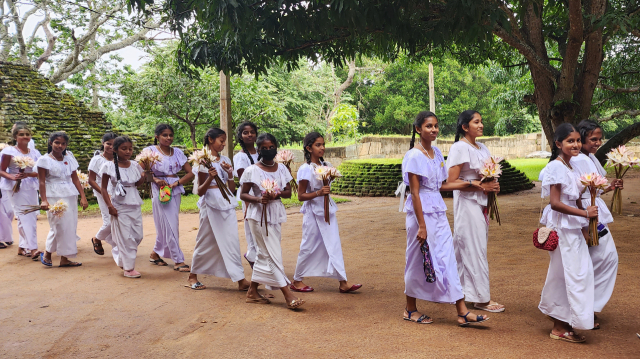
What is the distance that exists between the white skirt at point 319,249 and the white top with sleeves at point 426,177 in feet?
4.42

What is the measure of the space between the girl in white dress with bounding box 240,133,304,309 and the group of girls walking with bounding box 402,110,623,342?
1.30m

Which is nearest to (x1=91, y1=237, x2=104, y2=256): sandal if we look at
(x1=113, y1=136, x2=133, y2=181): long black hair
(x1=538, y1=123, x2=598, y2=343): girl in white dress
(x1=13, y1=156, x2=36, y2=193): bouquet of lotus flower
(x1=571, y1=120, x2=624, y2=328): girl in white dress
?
(x1=13, y1=156, x2=36, y2=193): bouquet of lotus flower

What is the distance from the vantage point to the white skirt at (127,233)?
7.08 metres

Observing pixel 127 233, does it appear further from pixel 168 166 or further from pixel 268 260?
pixel 268 260

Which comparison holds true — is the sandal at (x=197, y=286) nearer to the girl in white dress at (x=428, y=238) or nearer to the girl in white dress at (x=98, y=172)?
the girl in white dress at (x=98, y=172)

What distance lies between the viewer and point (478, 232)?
4.99m

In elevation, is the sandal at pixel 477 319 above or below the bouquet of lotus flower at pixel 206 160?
below

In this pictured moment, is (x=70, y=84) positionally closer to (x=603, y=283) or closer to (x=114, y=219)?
(x=114, y=219)

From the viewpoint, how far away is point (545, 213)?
4598 millimetres

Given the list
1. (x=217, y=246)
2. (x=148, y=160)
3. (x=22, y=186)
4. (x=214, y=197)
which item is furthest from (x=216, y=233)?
(x=22, y=186)

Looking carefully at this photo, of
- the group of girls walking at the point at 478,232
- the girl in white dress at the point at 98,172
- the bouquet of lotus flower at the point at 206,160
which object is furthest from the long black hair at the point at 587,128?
the girl in white dress at the point at 98,172

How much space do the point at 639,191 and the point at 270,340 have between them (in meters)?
15.2

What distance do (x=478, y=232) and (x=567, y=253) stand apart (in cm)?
84

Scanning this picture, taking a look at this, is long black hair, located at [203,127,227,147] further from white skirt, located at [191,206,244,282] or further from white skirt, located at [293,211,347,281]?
white skirt, located at [293,211,347,281]
